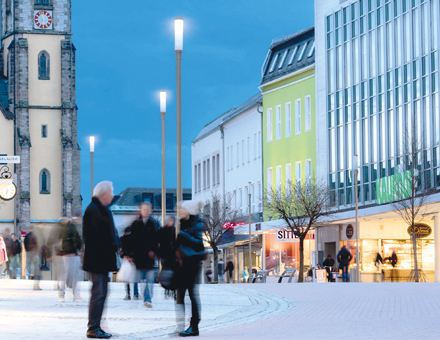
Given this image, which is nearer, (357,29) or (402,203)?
(402,203)

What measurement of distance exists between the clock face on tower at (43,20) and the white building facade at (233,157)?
1437 centimetres

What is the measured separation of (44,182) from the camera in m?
75.8

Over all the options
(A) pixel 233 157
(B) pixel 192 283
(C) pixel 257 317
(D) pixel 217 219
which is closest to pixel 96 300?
(B) pixel 192 283

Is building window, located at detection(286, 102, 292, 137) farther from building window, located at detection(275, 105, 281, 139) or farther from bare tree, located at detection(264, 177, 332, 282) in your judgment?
bare tree, located at detection(264, 177, 332, 282)

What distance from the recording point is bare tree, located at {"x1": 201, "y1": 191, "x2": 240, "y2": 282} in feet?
198

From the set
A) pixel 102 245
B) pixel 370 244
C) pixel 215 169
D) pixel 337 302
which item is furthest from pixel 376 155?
pixel 102 245

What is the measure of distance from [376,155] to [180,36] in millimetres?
29232

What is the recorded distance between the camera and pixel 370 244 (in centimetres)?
4794

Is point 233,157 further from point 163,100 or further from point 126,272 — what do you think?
point 126,272

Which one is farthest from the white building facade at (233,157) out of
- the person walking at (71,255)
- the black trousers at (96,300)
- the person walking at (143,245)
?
the black trousers at (96,300)

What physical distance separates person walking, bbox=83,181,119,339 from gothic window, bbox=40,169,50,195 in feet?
213

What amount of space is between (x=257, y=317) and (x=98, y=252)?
15.0 ft

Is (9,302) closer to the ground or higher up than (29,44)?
Result: closer to the ground

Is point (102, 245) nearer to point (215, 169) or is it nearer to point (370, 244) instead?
point (370, 244)
